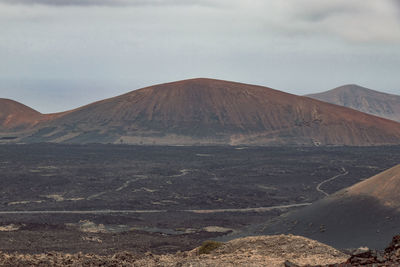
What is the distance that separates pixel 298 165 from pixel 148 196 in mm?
41769

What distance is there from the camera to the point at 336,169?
9762 centimetres

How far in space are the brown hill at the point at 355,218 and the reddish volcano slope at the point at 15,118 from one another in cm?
15771

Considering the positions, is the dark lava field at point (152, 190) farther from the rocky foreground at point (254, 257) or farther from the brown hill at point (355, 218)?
the rocky foreground at point (254, 257)

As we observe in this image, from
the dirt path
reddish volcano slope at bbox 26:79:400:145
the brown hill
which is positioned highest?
reddish volcano slope at bbox 26:79:400:145

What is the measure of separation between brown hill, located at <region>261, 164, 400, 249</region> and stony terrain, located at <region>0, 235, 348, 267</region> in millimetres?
10114

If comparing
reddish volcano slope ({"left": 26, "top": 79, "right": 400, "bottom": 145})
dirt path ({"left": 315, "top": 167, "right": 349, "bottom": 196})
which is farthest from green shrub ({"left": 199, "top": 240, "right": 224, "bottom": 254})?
reddish volcano slope ({"left": 26, "top": 79, "right": 400, "bottom": 145})

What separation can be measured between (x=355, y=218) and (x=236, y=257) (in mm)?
19137

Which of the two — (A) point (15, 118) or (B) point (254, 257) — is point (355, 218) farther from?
(A) point (15, 118)

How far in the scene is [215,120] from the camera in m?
168

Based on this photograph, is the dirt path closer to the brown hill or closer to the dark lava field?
the dark lava field

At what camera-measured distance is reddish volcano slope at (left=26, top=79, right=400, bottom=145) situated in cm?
15800

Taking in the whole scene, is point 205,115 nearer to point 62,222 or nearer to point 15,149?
point 15,149

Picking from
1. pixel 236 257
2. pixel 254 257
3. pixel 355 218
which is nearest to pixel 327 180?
pixel 355 218

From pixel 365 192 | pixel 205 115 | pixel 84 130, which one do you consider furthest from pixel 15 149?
pixel 365 192
